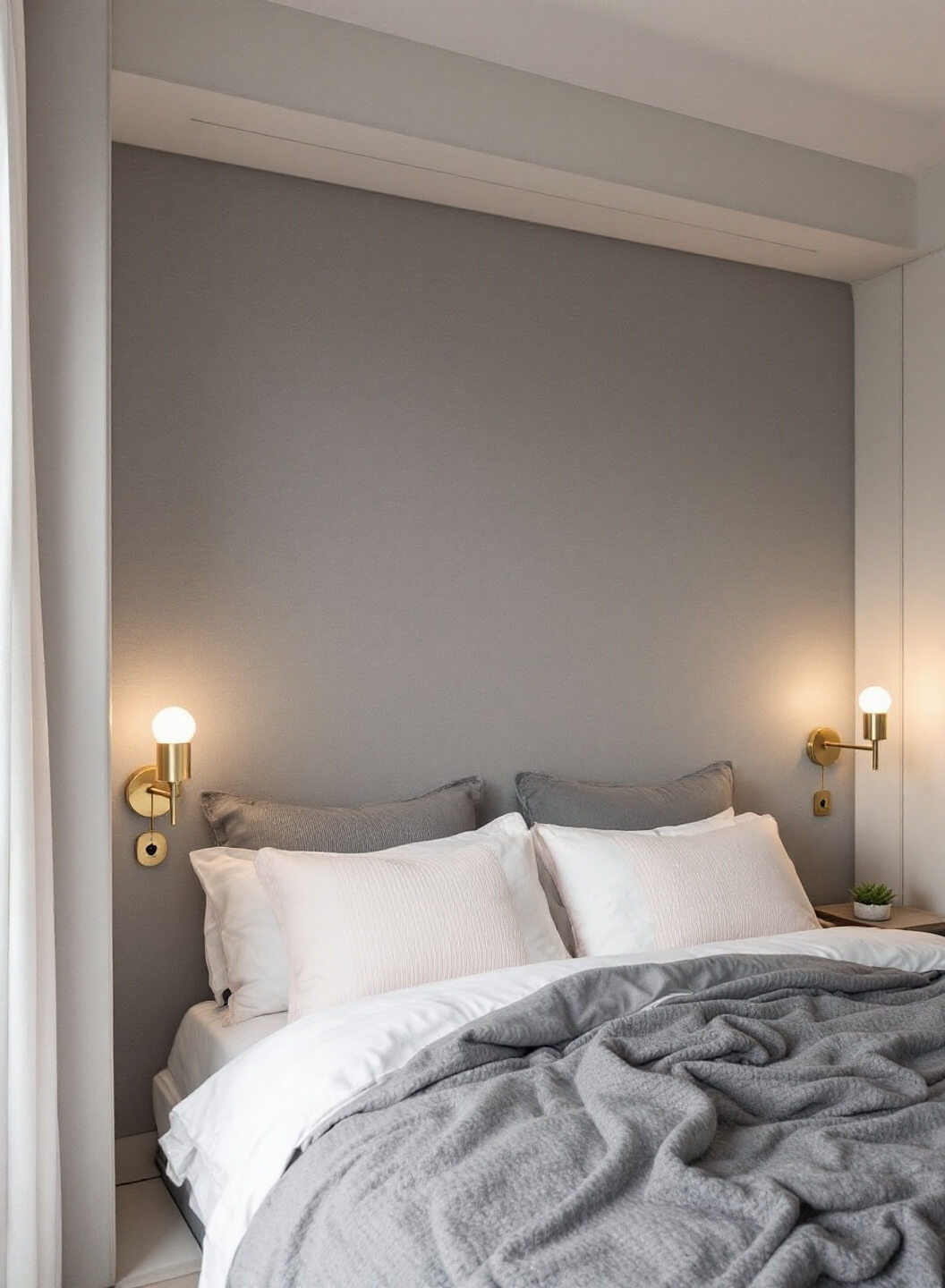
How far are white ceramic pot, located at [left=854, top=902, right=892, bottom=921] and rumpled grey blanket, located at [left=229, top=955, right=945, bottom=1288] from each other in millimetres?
1299

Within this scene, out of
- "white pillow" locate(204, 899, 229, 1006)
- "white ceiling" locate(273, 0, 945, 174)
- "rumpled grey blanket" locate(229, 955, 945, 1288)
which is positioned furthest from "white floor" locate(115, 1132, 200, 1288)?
"white ceiling" locate(273, 0, 945, 174)

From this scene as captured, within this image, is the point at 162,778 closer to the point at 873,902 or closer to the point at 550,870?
the point at 550,870

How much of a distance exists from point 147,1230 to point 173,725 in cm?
111

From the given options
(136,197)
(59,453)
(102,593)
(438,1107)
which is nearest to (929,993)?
(438,1107)

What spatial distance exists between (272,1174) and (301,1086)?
16cm

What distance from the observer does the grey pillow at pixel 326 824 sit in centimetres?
290

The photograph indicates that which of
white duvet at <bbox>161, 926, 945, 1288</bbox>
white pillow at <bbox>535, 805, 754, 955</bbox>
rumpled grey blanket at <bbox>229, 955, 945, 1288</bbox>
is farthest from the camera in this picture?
white pillow at <bbox>535, 805, 754, 955</bbox>

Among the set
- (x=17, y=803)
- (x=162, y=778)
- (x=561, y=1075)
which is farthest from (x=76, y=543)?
(x=561, y=1075)

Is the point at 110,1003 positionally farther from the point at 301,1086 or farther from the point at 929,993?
the point at 929,993

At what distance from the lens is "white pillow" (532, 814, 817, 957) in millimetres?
2906

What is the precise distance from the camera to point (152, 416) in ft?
9.70

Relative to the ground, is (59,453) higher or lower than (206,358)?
lower

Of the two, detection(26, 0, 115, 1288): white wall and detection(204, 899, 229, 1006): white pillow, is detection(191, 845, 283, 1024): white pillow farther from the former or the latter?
detection(26, 0, 115, 1288): white wall

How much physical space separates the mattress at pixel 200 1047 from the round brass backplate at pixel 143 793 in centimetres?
50
